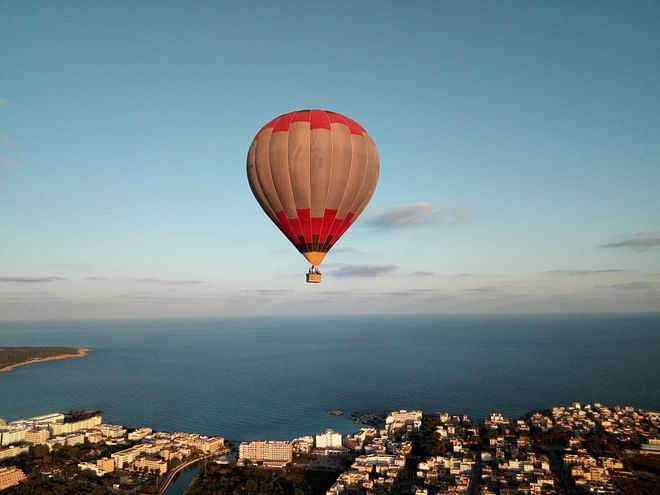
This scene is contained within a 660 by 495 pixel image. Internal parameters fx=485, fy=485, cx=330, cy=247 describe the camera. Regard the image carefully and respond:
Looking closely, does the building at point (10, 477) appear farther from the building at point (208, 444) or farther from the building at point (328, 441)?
the building at point (328, 441)

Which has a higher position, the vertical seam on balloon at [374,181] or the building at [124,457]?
the vertical seam on balloon at [374,181]

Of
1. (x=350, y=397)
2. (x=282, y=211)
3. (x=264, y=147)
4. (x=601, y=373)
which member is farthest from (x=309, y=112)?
(x=601, y=373)

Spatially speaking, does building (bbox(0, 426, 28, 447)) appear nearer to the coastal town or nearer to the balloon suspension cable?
the coastal town

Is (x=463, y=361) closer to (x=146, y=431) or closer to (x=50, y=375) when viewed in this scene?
(x=146, y=431)

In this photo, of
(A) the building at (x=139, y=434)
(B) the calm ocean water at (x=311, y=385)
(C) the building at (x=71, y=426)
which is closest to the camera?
(A) the building at (x=139, y=434)

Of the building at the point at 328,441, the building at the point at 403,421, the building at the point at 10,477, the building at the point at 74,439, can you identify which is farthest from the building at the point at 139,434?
the building at the point at 403,421

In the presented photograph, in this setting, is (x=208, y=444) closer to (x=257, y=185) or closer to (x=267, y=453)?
(x=267, y=453)

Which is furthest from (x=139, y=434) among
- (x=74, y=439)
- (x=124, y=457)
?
(x=124, y=457)
